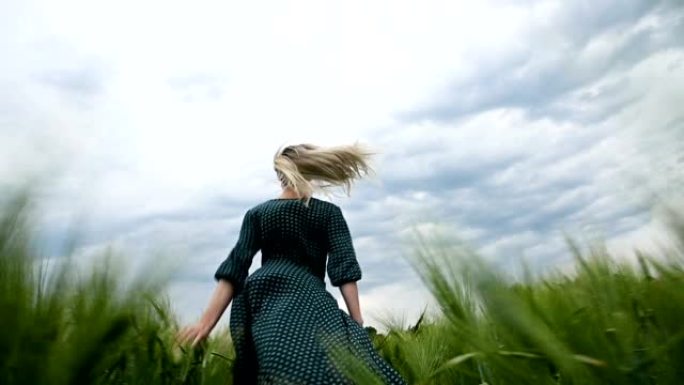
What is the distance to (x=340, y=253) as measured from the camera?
339cm

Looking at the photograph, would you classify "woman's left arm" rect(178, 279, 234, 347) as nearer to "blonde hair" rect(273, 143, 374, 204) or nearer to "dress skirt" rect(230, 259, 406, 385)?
"dress skirt" rect(230, 259, 406, 385)

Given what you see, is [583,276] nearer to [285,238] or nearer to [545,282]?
[545,282]

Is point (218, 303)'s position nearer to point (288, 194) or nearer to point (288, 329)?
point (288, 329)

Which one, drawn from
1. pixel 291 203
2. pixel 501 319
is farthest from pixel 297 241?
pixel 501 319

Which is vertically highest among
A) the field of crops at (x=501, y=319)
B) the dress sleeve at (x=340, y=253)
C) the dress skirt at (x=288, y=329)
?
the dress sleeve at (x=340, y=253)

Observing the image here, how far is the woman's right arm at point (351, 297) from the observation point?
3.29 m

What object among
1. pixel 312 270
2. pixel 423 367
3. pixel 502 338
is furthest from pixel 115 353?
pixel 312 270

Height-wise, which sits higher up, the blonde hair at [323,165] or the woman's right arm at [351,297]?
the blonde hair at [323,165]

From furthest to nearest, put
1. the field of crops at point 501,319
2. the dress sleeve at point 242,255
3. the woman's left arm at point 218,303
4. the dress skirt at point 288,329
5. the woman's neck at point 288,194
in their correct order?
1. the woman's neck at point 288,194
2. the dress sleeve at point 242,255
3. the woman's left arm at point 218,303
4. the dress skirt at point 288,329
5. the field of crops at point 501,319

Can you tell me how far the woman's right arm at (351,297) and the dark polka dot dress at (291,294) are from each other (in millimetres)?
48

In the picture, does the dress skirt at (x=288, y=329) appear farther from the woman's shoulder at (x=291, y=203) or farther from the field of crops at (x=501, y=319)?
the field of crops at (x=501, y=319)

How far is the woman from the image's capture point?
2738mm

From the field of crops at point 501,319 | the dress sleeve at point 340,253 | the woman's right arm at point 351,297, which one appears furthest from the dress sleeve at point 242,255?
the field of crops at point 501,319

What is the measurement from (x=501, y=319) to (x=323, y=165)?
10.3ft
